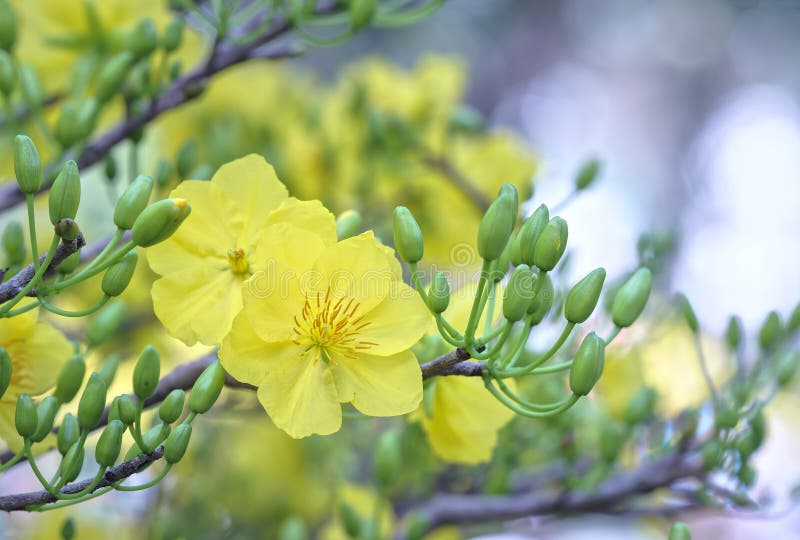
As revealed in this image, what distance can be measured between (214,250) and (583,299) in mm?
352

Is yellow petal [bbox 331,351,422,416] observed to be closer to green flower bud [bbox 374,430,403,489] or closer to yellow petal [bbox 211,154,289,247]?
yellow petal [bbox 211,154,289,247]

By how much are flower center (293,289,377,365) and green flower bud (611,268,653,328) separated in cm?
23

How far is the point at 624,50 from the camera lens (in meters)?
6.04

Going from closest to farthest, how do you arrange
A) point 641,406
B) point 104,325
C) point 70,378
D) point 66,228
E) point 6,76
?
point 66,228 → point 70,378 → point 104,325 → point 6,76 → point 641,406

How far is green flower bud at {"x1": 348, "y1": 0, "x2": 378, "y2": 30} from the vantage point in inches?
37.6

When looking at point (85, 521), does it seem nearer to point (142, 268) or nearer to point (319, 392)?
point (142, 268)

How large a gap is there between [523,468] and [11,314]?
38.6 inches

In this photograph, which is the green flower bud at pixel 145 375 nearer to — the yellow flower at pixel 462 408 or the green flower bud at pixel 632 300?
the yellow flower at pixel 462 408

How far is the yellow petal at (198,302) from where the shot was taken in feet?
2.25

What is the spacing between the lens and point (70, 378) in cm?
68

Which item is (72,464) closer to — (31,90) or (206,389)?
(206,389)

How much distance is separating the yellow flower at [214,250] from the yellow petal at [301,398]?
0.23 ft

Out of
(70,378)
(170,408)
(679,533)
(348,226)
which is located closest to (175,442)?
(170,408)

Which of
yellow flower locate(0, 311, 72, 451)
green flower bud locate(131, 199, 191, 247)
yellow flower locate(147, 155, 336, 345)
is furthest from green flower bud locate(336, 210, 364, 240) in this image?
yellow flower locate(0, 311, 72, 451)
